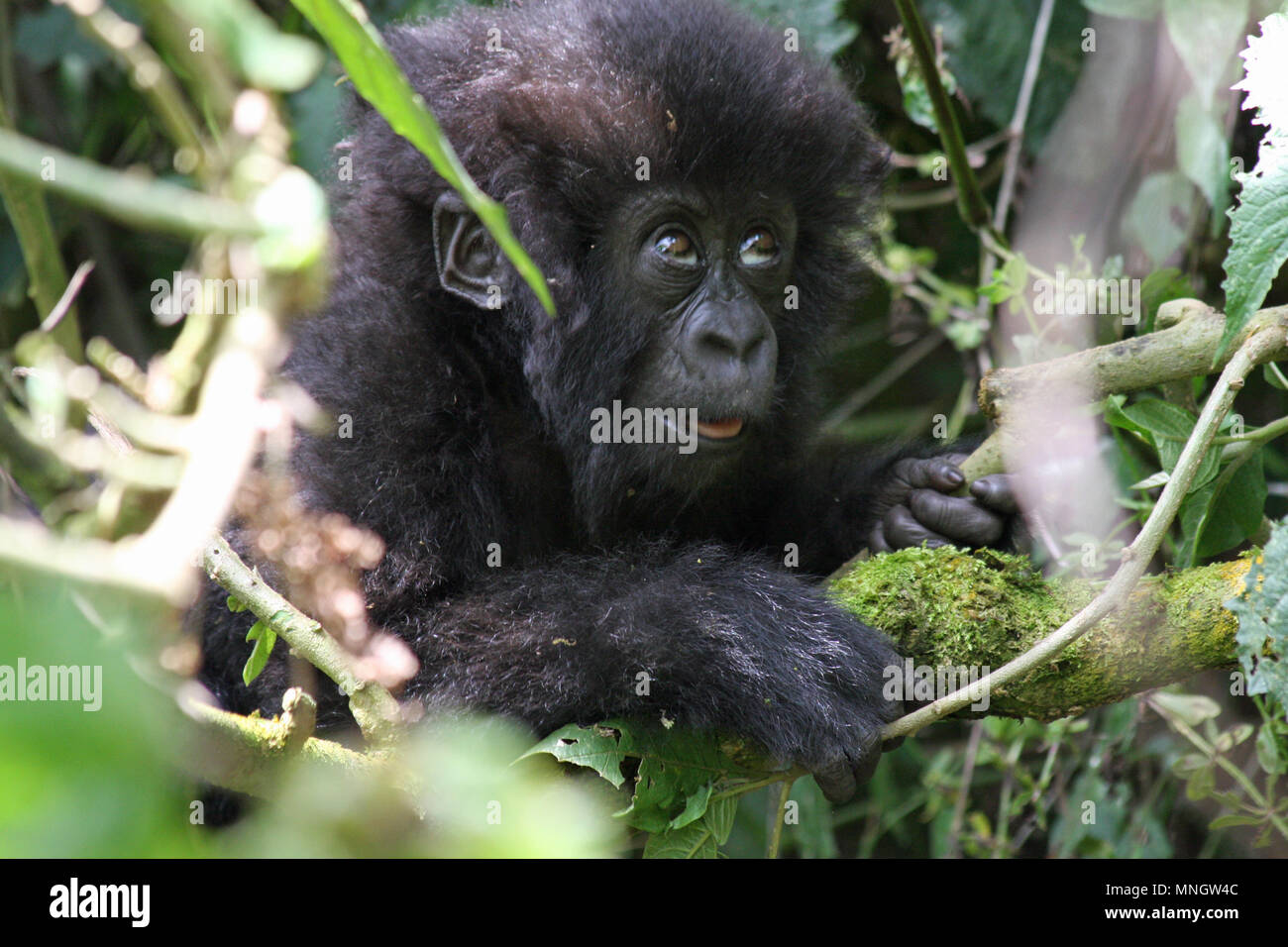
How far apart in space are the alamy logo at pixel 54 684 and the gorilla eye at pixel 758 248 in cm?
260

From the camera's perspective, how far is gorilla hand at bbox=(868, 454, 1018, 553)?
307 centimetres

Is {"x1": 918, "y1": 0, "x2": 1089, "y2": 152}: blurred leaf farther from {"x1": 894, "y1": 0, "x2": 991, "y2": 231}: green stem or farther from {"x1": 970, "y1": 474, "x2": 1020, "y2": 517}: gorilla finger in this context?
{"x1": 970, "y1": 474, "x2": 1020, "y2": 517}: gorilla finger

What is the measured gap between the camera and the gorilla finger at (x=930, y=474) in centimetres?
319

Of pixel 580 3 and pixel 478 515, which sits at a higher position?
pixel 580 3

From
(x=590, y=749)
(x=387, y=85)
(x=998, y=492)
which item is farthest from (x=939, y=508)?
(x=387, y=85)

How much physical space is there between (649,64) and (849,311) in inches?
39.7

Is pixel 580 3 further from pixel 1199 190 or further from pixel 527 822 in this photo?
pixel 527 822

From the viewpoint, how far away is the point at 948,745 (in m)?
4.86

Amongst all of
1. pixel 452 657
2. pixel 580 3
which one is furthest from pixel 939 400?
pixel 452 657

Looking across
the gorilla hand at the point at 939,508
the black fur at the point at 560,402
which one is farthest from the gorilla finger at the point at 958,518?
the black fur at the point at 560,402

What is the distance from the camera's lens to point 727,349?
288 cm

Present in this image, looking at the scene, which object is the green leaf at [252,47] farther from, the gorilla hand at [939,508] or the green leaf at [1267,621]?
the gorilla hand at [939,508]

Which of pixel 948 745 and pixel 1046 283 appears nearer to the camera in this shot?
pixel 1046 283

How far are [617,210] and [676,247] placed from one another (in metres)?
0.17
